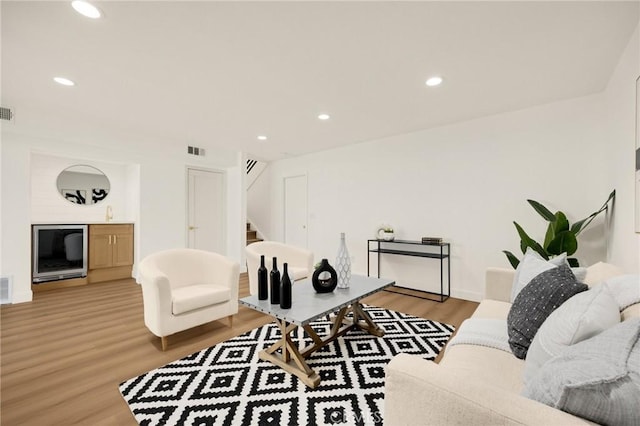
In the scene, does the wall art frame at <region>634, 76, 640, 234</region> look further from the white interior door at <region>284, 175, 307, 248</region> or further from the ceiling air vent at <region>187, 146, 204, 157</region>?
the ceiling air vent at <region>187, 146, 204, 157</region>

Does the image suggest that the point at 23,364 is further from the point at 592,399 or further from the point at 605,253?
the point at 605,253

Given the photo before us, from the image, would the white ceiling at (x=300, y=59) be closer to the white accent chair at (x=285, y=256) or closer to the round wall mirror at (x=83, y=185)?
the round wall mirror at (x=83, y=185)

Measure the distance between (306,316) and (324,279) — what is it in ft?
1.79

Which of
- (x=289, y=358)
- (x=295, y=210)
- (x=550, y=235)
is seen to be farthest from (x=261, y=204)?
(x=550, y=235)

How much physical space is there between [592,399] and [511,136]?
11.4 ft

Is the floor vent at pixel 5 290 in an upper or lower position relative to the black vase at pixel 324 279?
lower

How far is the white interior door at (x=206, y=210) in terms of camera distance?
5297mm

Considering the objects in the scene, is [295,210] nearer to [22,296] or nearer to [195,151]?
[195,151]

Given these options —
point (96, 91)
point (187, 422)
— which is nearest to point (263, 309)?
point (187, 422)

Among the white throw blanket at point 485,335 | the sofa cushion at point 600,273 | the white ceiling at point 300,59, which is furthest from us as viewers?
the white ceiling at point 300,59

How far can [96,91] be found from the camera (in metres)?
2.87

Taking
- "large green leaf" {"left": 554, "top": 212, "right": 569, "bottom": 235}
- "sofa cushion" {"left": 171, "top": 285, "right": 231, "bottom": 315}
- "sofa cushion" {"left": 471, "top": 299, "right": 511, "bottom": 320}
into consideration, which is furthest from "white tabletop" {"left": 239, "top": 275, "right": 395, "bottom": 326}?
"large green leaf" {"left": 554, "top": 212, "right": 569, "bottom": 235}

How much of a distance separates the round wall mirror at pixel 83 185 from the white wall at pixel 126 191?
0.56ft

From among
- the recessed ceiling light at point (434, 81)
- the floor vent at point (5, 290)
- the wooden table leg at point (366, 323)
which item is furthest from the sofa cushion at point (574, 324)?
the floor vent at point (5, 290)
